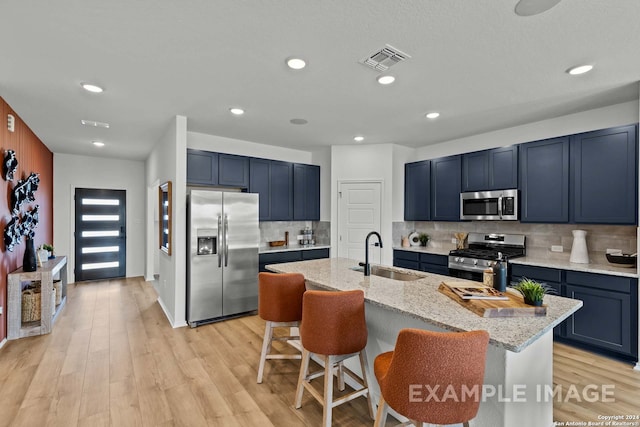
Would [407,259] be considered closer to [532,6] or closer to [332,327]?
[332,327]

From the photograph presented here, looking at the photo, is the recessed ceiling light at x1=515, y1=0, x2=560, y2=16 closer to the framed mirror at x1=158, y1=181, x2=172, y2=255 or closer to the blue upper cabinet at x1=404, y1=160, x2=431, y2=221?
the blue upper cabinet at x1=404, y1=160, x2=431, y2=221

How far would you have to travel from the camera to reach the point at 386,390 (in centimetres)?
141

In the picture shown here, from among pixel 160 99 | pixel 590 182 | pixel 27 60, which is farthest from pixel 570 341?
pixel 27 60

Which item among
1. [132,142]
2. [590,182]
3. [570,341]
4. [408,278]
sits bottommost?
[570,341]

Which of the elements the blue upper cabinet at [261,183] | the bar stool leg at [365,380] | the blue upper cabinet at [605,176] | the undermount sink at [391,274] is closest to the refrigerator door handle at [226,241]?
the blue upper cabinet at [261,183]

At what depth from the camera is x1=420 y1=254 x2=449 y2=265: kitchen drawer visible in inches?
A: 175

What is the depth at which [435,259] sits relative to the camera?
15.0ft

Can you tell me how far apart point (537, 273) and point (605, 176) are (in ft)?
4.00

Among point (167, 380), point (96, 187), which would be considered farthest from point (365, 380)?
point (96, 187)

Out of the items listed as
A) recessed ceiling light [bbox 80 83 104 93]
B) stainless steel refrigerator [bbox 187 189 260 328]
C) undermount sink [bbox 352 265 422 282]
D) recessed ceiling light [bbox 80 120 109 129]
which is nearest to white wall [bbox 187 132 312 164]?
stainless steel refrigerator [bbox 187 189 260 328]

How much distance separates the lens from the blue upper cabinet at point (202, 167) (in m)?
4.31

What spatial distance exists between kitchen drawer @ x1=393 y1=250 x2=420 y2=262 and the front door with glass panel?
5631mm

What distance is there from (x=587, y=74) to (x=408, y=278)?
2.35m

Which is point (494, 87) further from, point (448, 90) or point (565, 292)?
point (565, 292)
